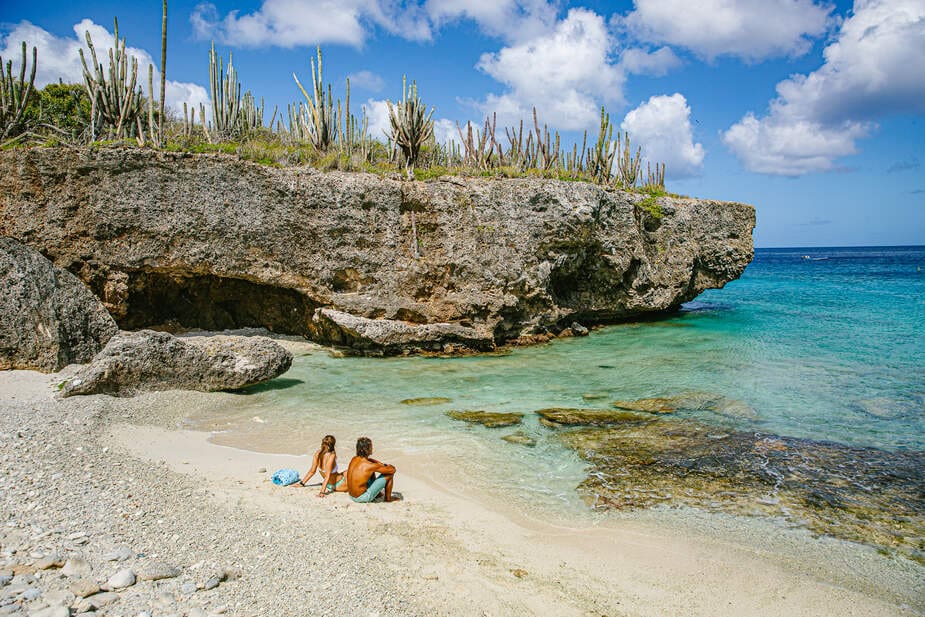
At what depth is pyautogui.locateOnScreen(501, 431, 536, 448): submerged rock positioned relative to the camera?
7.83 m

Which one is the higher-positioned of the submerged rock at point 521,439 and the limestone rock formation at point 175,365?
the limestone rock formation at point 175,365

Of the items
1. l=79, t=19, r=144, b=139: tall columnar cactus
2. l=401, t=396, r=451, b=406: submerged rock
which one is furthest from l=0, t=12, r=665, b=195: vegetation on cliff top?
l=401, t=396, r=451, b=406: submerged rock

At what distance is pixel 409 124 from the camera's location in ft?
50.9

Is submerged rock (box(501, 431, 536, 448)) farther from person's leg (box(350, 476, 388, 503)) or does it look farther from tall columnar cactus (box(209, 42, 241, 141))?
tall columnar cactus (box(209, 42, 241, 141))

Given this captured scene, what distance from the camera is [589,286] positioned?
1819 centimetres

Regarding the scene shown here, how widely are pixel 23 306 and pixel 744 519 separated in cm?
1213

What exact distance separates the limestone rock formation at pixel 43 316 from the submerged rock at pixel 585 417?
8910 mm

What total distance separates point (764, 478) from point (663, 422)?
221 centimetres

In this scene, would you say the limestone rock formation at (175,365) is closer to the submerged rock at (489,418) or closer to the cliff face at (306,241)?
the cliff face at (306,241)

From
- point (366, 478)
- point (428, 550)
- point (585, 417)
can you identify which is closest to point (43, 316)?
point (366, 478)

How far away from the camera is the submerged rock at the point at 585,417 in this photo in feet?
28.7

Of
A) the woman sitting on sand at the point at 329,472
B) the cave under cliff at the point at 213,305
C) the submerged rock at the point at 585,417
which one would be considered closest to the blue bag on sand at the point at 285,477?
the woman sitting on sand at the point at 329,472

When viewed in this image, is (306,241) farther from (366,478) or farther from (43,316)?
(366,478)

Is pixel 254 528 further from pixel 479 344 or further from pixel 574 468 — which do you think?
pixel 479 344
